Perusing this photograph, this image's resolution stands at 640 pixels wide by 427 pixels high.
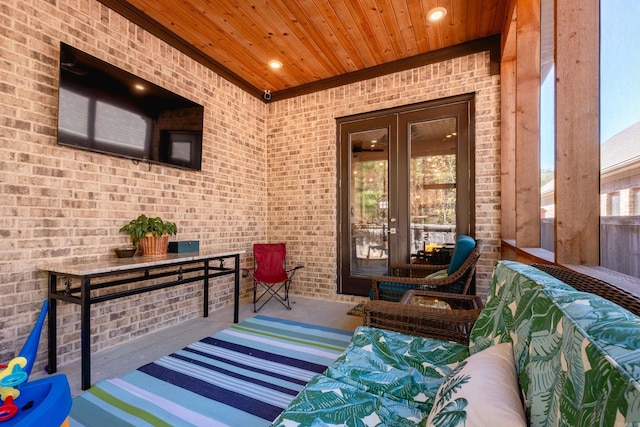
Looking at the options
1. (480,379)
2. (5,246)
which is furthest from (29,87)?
(480,379)

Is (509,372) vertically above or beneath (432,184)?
beneath

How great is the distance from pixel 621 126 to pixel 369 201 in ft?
9.27

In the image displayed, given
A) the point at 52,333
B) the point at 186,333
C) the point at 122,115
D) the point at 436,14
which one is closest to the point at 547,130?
the point at 436,14

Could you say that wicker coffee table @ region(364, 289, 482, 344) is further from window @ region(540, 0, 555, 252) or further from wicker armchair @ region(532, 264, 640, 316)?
window @ region(540, 0, 555, 252)

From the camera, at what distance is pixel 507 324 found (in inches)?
43.3

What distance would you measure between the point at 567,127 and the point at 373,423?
1.78 m

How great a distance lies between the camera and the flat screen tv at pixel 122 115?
2.38 meters

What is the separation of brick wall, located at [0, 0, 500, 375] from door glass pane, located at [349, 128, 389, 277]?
12.5 inches

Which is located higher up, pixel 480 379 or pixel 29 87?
pixel 29 87

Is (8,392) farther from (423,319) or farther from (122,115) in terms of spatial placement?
(122,115)

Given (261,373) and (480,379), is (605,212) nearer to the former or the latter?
(480,379)

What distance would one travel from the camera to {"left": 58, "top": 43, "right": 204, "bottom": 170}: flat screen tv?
238 cm

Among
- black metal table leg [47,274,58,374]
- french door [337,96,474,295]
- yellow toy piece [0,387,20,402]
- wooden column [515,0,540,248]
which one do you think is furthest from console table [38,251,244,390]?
wooden column [515,0,540,248]

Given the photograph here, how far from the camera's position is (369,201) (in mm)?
4230
